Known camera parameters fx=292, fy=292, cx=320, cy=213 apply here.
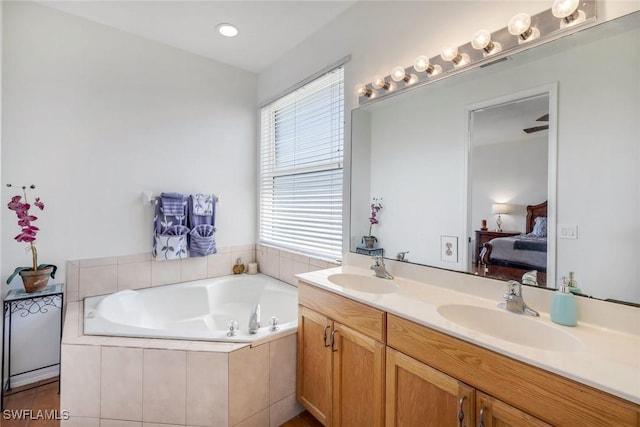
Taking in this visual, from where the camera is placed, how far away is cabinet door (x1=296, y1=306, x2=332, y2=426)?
1.56 meters

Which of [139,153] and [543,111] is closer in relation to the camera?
[543,111]

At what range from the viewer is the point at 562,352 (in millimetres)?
885

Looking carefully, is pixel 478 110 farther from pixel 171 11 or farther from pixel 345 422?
pixel 171 11

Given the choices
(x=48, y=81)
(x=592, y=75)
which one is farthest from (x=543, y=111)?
(x=48, y=81)

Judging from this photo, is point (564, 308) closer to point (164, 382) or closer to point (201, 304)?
point (164, 382)

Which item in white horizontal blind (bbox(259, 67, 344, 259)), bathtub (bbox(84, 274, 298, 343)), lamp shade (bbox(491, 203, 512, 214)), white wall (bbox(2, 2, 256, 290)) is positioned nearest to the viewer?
lamp shade (bbox(491, 203, 512, 214))

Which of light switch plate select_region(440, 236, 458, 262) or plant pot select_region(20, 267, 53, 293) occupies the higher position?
light switch plate select_region(440, 236, 458, 262)

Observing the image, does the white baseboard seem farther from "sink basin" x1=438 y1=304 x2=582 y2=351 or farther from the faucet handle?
the faucet handle

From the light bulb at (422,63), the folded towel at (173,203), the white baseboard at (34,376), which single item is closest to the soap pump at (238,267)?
the folded towel at (173,203)

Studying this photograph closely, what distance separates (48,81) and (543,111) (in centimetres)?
308

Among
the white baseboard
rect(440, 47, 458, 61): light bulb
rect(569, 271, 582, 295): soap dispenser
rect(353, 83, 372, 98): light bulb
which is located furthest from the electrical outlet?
the white baseboard

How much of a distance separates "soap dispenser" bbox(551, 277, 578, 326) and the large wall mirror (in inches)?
4.1

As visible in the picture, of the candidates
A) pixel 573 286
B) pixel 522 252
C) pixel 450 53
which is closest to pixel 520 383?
pixel 573 286

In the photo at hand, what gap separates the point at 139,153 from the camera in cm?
248
